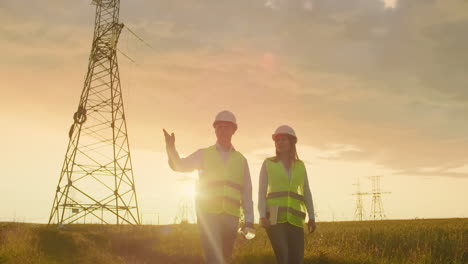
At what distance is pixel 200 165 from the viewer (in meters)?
7.44

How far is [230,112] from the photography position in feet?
25.0

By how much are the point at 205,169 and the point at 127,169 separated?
2649 centimetres

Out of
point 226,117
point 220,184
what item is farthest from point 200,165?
point 226,117

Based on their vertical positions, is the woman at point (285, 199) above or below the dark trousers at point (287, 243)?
above

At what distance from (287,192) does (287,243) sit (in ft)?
2.80

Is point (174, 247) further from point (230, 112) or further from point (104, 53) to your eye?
point (104, 53)

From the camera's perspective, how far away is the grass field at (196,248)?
44.2 feet

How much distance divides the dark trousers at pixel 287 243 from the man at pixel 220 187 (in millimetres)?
479

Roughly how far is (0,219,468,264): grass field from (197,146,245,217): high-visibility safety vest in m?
6.55

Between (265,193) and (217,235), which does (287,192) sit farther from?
(217,235)

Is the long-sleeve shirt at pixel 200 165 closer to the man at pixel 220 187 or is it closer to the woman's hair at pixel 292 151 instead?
the man at pixel 220 187

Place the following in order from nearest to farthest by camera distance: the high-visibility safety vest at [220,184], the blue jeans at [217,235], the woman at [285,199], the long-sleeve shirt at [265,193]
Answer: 1. the blue jeans at [217,235]
2. the high-visibility safety vest at [220,184]
3. the woman at [285,199]
4. the long-sleeve shirt at [265,193]

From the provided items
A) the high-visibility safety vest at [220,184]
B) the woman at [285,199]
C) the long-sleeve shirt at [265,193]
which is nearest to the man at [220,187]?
the high-visibility safety vest at [220,184]

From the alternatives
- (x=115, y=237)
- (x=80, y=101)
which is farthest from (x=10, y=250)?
(x=80, y=101)
